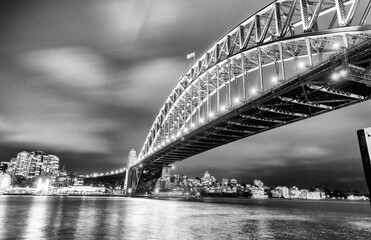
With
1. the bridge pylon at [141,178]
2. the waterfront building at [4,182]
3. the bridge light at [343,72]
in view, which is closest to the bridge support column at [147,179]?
the bridge pylon at [141,178]

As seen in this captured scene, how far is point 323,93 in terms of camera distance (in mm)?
24016

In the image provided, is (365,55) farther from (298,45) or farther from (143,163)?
(143,163)

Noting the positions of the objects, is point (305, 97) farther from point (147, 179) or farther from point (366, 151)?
point (147, 179)

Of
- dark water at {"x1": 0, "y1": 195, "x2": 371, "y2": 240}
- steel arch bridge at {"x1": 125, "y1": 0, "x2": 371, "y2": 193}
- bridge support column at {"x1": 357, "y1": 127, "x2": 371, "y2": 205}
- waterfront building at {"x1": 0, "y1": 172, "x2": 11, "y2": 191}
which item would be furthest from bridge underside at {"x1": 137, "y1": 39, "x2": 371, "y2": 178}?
waterfront building at {"x1": 0, "y1": 172, "x2": 11, "y2": 191}

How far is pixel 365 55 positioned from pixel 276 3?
13.0m

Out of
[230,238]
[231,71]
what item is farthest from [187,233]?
[231,71]

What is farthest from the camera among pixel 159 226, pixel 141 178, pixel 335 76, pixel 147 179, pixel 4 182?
pixel 4 182

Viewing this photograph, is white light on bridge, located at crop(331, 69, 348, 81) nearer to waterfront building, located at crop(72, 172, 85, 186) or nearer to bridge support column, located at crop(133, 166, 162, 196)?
bridge support column, located at crop(133, 166, 162, 196)

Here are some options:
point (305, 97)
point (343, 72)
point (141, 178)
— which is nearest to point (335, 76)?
point (343, 72)

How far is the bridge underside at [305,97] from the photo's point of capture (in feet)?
63.3

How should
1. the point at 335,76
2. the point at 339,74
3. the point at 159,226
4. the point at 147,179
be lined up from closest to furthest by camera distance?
the point at 159,226 → the point at 339,74 → the point at 335,76 → the point at 147,179

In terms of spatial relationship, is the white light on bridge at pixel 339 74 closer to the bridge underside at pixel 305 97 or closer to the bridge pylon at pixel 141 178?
the bridge underside at pixel 305 97

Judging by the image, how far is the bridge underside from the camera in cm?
1930

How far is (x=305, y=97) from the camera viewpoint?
24.3 metres
